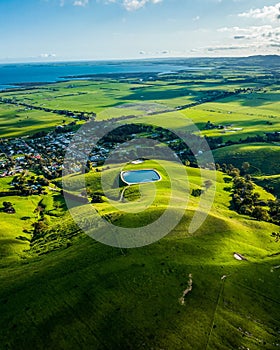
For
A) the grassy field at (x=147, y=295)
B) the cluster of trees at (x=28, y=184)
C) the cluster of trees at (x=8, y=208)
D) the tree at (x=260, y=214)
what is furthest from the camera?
the cluster of trees at (x=28, y=184)

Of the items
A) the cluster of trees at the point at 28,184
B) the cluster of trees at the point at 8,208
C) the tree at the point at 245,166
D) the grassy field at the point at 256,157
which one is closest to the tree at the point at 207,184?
the tree at the point at 245,166

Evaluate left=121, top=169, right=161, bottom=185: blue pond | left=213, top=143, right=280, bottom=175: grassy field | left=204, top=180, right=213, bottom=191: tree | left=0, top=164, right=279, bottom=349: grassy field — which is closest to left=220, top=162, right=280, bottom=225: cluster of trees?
left=204, top=180, right=213, bottom=191: tree

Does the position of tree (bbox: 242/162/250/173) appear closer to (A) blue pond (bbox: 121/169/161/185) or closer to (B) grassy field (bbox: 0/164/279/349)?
(A) blue pond (bbox: 121/169/161/185)

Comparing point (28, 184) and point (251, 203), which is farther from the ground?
point (28, 184)

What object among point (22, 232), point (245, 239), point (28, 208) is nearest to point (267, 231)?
point (245, 239)

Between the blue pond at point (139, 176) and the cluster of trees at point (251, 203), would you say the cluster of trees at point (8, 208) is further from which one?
the cluster of trees at point (251, 203)

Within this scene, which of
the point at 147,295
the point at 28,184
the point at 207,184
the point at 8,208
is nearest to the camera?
the point at 147,295

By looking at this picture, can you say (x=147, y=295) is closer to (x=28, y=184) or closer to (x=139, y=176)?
(x=139, y=176)

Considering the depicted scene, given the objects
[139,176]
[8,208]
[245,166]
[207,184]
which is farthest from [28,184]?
[245,166]
